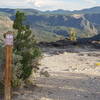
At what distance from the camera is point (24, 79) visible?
1140cm

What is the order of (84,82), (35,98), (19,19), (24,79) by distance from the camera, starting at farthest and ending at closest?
(84,82) → (19,19) → (24,79) → (35,98)

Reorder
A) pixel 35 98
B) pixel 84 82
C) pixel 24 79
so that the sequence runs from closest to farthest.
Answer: pixel 35 98 < pixel 24 79 < pixel 84 82

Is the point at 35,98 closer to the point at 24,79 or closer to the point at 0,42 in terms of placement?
the point at 24,79

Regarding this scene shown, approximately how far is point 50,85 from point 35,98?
6.02 ft

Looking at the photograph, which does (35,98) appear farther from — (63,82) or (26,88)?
(63,82)

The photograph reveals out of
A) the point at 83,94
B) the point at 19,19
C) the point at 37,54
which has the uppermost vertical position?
the point at 19,19

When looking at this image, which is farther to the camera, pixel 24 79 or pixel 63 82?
pixel 63 82

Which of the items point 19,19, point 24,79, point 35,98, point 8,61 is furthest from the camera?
point 19,19

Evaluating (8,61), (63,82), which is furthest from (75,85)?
(8,61)

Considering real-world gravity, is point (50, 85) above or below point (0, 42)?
below

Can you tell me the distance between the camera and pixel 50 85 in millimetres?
12227

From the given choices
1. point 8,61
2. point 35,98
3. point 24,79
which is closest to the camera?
point 8,61

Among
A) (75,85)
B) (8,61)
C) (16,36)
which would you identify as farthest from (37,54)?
(8,61)

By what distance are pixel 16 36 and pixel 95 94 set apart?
3.16 meters
